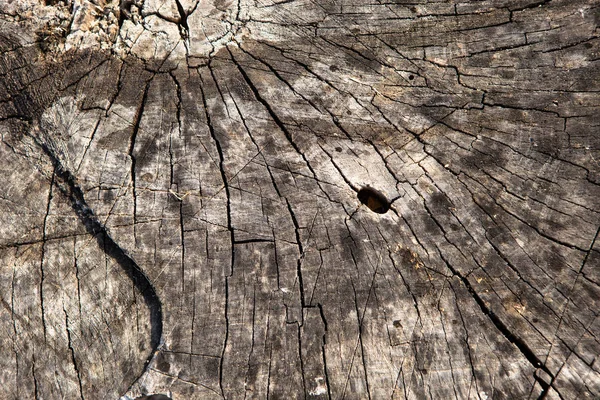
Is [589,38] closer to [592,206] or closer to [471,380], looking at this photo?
[592,206]

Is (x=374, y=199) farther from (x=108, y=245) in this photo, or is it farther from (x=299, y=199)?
(x=108, y=245)

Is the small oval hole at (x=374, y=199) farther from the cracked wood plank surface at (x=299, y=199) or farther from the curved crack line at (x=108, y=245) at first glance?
the curved crack line at (x=108, y=245)

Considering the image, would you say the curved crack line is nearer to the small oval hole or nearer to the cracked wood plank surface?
the cracked wood plank surface

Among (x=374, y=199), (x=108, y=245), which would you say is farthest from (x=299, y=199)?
(x=108, y=245)

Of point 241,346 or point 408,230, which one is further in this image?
point 408,230

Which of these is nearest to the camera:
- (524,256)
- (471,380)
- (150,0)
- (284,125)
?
(471,380)

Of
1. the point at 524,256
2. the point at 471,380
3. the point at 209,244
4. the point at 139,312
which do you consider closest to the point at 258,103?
the point at 209,244

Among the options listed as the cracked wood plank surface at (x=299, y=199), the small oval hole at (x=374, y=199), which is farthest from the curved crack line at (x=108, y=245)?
the small oval hole at (x=374, y=199)
